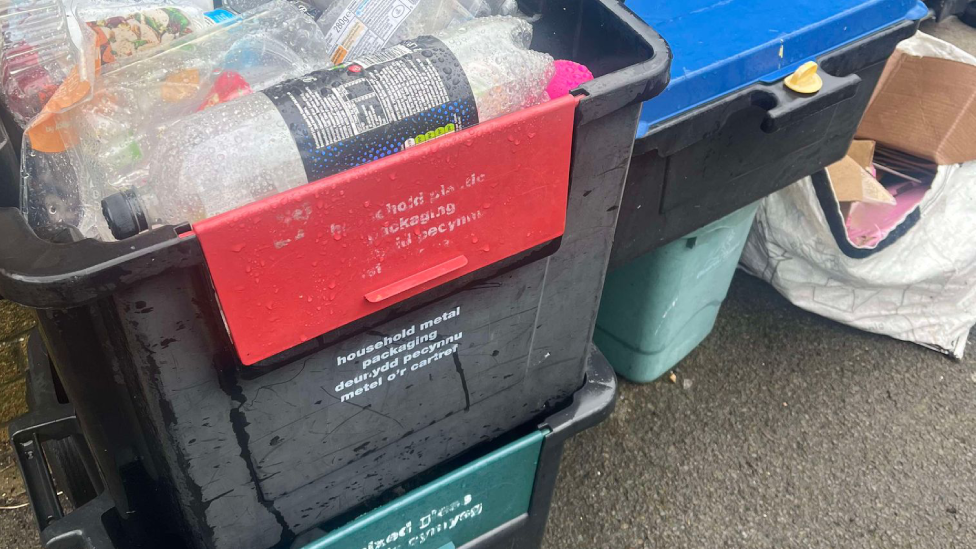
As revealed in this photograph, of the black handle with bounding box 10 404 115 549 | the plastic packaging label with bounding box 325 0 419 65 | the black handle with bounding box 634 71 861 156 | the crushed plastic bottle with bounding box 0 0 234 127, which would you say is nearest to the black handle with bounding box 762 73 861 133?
the black handle with bounding box 634 71 861 156

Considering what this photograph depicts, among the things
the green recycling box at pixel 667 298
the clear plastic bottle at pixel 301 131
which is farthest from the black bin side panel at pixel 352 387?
the green recycling box at pixel 667 298

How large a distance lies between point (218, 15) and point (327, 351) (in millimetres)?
542

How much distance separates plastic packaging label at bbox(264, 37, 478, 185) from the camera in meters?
0.76

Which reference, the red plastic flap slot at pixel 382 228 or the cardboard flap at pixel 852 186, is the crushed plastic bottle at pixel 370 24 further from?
the cardboard flap at pixel 852 186

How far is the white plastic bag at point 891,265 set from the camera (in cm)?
200

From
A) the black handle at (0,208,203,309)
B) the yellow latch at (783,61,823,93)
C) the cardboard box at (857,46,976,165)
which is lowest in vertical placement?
the cardboard box at (857,46,976,165)

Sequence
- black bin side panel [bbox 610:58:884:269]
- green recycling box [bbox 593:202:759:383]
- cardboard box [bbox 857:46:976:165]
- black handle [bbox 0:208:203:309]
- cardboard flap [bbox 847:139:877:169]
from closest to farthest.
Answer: black handle [bbox 0:208:203:309]
black bin side panel [bbox 610:58:884:269]
green recycling box [bbox 593:202:759:383]
cardboard box [bbox 857:46:976:165]
cardboard flap [bbox 847:139:877:169]

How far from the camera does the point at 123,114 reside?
91cm

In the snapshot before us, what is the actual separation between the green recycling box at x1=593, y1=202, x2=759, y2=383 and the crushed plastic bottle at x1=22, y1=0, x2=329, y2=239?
3.33 feet

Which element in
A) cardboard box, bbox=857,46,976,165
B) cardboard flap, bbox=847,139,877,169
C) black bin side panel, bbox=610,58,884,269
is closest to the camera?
black bin side panel, bbox=610,58,884,269

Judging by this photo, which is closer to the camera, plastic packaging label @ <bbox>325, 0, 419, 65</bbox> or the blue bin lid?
plastic packaging label @ <bbox>325, 0, 419, 65</bbox>

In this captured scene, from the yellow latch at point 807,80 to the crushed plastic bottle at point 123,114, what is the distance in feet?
2.61

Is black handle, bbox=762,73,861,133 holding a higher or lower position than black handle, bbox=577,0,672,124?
lower

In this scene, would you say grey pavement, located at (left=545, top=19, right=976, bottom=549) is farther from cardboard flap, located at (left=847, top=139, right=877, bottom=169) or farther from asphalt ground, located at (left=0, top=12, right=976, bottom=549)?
cardboard flap, located at (left=847, top=139, right=877, bottom=169)
